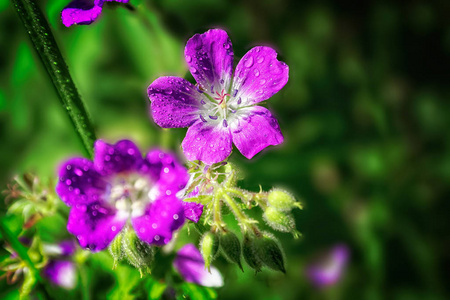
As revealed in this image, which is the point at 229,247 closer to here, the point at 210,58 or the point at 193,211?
the point at 193,211

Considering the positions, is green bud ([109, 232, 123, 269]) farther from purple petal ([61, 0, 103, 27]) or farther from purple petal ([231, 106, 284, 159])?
purple petal ([61, 0, 103, 27])

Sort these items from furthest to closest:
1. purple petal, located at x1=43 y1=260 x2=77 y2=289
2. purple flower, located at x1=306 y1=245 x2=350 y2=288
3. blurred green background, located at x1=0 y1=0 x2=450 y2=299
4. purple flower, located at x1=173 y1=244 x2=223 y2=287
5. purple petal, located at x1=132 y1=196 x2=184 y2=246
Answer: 1. purple flower, located at x1=306 y1=245 x2=350 y2=288
2. blurred green background, located at x1=0 y1=0 x2=450 y2=299
3. purple petal, located at x1=43 y1=260 x2=77 y2=289
4. purple flower, located at x1=173 y1=244 x2=223 y2=287
5. purple petal, located at x1=132 y1=196 x2=184 y2=246

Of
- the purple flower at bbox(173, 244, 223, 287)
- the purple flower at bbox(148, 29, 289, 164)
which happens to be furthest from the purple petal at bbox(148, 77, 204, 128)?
the purple flower at bbox(173, 244, 223, 287)

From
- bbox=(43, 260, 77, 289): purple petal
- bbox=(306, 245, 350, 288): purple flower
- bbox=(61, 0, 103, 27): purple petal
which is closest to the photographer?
bbox=(61, 0, 103, 27): purple petal

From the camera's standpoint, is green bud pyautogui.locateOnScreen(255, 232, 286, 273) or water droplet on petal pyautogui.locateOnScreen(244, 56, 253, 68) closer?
green bud pyautogui.locateOnScreen(255, 232, 286, 273)

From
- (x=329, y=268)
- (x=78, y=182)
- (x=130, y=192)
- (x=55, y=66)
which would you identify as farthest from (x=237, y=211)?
(x=329, y=268)

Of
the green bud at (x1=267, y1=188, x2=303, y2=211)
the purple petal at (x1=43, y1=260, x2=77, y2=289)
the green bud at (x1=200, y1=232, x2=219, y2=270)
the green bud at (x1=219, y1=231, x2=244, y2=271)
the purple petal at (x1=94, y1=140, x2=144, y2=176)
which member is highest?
the purple petal at (x1=94, y1=140, x2=144, y2=176)
